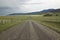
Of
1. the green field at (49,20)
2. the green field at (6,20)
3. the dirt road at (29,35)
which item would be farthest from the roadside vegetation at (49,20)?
the dirt road at (29,35)

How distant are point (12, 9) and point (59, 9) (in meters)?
3.62

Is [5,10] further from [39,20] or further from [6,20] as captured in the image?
[39,20]

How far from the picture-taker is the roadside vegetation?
12.3 metres

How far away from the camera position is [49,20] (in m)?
15.0

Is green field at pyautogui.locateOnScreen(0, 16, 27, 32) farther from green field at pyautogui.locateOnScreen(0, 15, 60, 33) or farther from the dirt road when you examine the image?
the dirt road

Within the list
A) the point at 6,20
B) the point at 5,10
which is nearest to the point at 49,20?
the point at 6,20

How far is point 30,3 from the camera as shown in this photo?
457 inches

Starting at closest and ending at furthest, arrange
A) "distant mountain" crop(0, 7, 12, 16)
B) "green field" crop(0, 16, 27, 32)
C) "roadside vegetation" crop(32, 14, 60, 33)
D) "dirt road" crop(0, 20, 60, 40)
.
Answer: "dirt road" crop(0, 20, 60, 40)
"distant mountain" crop(0, 7, 12, 16)
"green field" crop(0, 16, 27, 32)
"roadside vegetation" crop(32, 14, 60, 33)

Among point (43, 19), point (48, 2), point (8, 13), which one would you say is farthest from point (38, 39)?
point (43, 19)

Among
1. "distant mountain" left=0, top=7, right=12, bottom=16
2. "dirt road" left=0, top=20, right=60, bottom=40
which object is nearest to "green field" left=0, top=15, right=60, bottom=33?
"distant mountain" left=0, top=7, right=12, bottom=16

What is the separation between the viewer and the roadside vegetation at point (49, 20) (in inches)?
485

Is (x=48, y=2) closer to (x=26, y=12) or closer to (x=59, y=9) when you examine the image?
(x=59, y=9)

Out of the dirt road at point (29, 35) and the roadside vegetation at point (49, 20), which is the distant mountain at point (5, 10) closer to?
the dirt road at point (29, 35)

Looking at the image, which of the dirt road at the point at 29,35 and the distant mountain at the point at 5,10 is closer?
the dirt road at the point at 29,35
